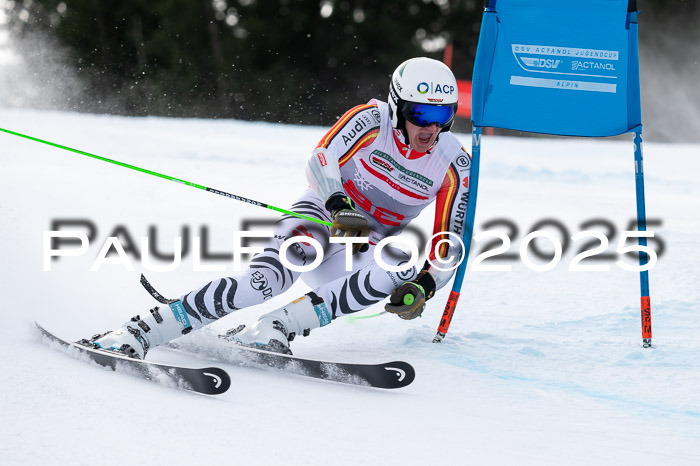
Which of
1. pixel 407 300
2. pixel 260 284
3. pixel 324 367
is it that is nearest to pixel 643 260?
pixel 407 300

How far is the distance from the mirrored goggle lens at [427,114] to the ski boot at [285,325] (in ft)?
2.83

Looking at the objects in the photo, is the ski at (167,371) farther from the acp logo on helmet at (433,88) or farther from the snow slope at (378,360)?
the acp logo on helmet at (433,88)

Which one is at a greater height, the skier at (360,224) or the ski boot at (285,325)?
the skier at (360,224)

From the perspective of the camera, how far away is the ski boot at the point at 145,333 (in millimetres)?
3234

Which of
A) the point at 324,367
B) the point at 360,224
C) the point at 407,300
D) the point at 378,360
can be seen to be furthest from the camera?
the point at 378,360

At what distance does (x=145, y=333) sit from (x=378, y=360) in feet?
3.28

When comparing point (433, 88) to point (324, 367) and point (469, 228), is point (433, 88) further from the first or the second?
point (324, 367)

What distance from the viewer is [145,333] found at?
332 centimetres

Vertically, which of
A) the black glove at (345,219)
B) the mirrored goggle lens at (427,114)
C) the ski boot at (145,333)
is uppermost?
the mirrored goggle lens at (427,114)

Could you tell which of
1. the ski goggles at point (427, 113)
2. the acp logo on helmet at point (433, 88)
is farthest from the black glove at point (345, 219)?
the acp logo on helmet at point (433, 88)

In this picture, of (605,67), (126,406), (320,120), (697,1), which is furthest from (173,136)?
(697,1)

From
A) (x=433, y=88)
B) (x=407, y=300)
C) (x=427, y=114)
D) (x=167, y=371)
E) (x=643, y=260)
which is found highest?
(x=433, y=88)

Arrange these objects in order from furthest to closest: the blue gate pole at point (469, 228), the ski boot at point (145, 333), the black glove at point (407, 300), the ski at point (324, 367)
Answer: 1. the blue gate pole at point (469, 228)
2. the black glove at point (407, 300)
3. the ski boot at point (145, 333)
4. the ski at point (324, 367)

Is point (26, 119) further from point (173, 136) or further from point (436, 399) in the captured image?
point (436, 399)
